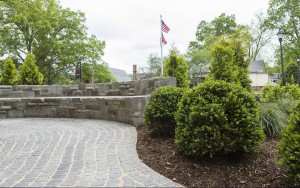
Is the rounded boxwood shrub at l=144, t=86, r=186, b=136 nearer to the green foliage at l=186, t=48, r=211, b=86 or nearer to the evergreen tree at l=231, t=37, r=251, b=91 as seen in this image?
the evergreen tree at l=231, t=37, r=251, b=91

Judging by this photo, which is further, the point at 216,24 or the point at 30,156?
the point at 216,24

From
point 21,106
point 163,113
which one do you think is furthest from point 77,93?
point 163,113

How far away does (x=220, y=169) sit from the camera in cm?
244

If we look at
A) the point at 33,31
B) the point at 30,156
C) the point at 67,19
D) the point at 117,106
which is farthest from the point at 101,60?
the point at 30,156

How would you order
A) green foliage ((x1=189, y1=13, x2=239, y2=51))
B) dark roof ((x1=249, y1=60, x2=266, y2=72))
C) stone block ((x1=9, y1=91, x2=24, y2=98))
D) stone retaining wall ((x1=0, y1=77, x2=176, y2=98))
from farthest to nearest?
dark roof ((x1=249, y1=60, x2=266, y2=72))
green foliage ((x1=189, y1=13, x2=239, y2=51))
stone block ((x1=9, y1=91, x2=24, y2=98))
stone retaining wall ((x1=0, y1=77, x2=176, y2=98))

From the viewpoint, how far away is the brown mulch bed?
2.20 m

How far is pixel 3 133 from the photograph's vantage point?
15.0 feet

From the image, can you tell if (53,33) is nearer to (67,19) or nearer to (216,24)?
(67,19)

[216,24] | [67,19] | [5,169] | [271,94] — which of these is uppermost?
[216,24]

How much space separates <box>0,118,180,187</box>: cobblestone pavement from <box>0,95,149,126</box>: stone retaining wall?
135 cm

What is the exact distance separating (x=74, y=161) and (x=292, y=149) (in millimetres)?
2456

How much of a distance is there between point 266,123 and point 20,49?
68.3 feet

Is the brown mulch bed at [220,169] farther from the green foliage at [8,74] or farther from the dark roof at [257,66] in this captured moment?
the dark roof at [257,66]

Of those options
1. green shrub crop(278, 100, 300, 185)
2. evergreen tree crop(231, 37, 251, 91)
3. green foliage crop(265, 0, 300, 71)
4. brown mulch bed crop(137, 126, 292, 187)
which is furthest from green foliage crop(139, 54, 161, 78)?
green shrub crop(278, 100, 300, 185)
